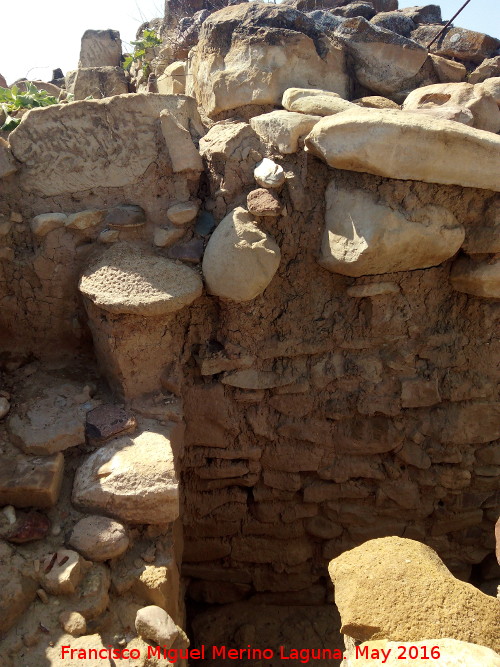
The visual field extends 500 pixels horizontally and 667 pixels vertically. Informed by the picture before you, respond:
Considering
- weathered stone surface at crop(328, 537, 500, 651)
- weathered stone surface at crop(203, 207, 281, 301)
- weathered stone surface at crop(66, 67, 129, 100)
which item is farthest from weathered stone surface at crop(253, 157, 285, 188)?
weathered stone surface at crop(66, 67, 129, 100)

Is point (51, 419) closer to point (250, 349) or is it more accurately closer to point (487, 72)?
point (250, 349)

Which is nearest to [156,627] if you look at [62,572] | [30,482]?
[62,572]

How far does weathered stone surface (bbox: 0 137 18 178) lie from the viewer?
2.50 meters

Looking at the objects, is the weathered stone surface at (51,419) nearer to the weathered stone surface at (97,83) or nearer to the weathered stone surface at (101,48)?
the weathered stone surface at (97,83)

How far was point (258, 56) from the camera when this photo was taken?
291 cm

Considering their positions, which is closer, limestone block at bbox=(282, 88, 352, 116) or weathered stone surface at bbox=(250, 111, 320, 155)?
weathered stone surface at bbox=(250, 111, 320, 155)

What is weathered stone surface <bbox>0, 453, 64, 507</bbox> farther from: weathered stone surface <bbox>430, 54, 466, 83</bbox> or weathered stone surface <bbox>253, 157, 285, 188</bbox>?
weathered stone surface <bbox>430, 54, 466, 83</bbox>

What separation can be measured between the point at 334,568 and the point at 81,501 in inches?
39.6

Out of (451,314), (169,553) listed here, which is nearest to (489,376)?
(451,314)

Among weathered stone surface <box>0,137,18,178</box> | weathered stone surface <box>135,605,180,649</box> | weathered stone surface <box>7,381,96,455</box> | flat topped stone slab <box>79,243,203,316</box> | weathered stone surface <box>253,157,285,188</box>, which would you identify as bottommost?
weathered stone surface <box>135,605,180,649</box>

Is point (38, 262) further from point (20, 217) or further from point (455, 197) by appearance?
point (455, 197)

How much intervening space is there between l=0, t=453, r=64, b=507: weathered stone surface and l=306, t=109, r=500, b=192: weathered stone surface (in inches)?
69.8

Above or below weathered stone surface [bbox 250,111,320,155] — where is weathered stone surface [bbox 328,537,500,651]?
below

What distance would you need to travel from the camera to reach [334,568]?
6.15 ft
